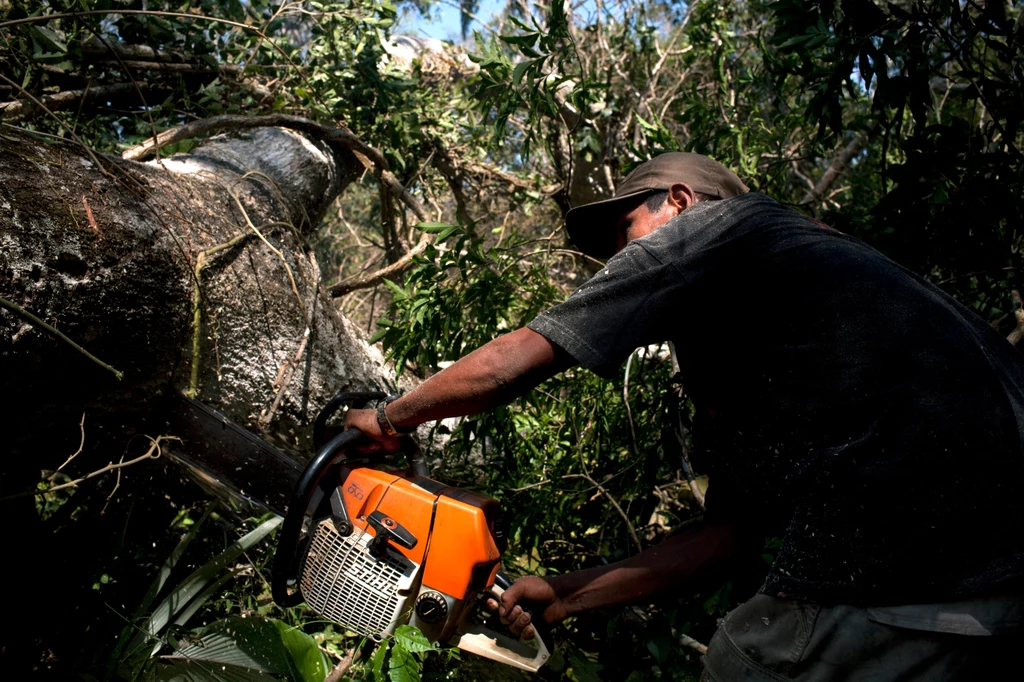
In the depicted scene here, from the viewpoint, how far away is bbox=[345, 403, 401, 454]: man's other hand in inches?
73.4

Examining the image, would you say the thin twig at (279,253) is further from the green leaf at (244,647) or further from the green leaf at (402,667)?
the green leaf at (402,667)

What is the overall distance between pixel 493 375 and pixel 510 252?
138cm

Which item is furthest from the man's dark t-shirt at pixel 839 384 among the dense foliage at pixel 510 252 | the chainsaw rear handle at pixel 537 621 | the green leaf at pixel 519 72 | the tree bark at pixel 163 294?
the green leaf at pixel 519 72

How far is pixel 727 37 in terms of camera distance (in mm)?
4551

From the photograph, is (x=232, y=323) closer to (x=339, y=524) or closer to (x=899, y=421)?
(x=339, y=524)

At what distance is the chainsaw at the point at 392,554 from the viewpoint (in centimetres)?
174

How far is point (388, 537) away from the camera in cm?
177

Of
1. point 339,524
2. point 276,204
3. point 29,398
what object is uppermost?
point 276,204

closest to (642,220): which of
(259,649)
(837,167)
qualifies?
(259,649)

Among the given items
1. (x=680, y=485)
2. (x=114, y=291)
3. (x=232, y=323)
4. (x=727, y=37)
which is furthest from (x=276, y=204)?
(x=727, y=37)

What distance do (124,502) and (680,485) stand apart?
2.25 m

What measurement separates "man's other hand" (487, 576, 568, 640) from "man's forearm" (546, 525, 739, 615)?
0.03 metres

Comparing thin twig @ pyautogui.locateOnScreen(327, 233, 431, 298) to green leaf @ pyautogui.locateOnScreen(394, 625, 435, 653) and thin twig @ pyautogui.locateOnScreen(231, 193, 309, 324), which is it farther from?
green leaf @ pyautogui.locateOnScreen(394, 625, 435, 653)

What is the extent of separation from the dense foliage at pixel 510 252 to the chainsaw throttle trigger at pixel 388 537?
0.23 metres
